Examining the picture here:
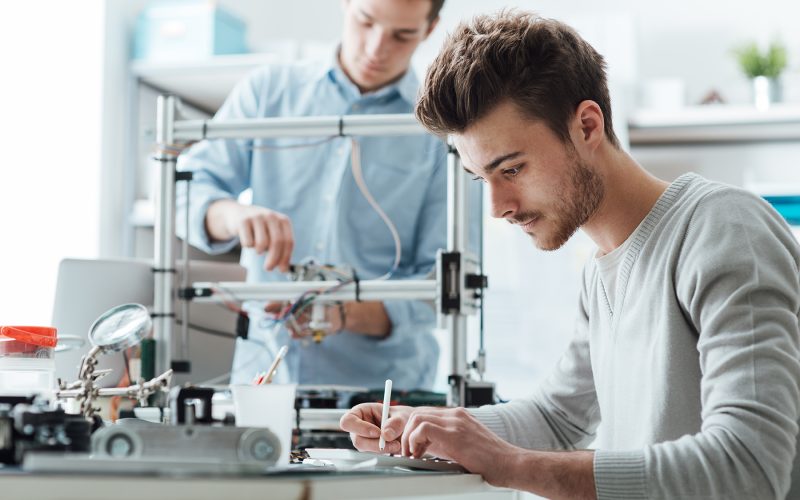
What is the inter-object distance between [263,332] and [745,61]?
1925 millimetres

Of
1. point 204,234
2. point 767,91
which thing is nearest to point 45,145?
point 204,234

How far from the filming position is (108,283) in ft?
6.22

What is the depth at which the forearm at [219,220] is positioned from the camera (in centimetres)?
196

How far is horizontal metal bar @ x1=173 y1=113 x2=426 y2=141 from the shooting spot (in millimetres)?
1861

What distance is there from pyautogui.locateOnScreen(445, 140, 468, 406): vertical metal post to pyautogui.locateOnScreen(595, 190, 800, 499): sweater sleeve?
73cm

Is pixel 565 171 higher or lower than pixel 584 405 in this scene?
higher

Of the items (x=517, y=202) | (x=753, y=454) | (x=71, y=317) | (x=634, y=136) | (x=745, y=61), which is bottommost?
(x=753, y=454)

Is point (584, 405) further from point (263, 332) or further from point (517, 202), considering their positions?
point (263, 332)

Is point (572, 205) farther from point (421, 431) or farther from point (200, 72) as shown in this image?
point (200, 72)

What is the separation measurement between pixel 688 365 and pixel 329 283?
2.64 feet

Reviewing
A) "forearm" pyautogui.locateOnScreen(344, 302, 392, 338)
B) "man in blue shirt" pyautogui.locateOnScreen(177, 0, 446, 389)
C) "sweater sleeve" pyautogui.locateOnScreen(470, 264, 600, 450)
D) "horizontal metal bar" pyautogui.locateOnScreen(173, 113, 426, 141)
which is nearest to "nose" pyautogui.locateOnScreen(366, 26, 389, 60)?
"man in blue shirt" pyautogui.locateOnScreen(177, 0, 446, 389)

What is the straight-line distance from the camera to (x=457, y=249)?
1819 mm

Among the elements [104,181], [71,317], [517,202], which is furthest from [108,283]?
[104,181]

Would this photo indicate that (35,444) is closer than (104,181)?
Yes
